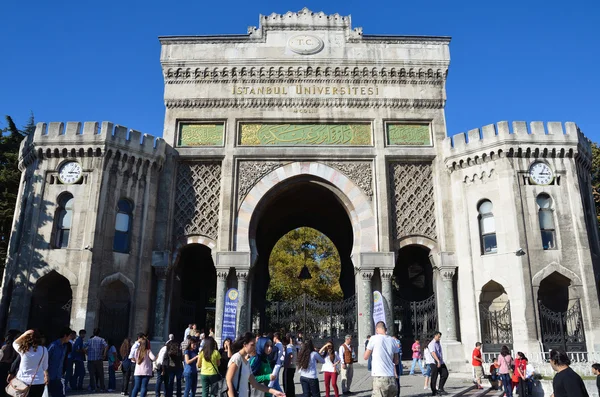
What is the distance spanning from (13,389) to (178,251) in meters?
12.3

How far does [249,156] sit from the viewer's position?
20109 millimetres

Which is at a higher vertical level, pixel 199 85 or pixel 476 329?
pixel 199 85

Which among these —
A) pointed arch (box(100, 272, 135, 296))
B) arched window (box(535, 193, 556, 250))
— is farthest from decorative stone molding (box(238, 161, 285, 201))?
arched window (box(535, 193, 556, 250))

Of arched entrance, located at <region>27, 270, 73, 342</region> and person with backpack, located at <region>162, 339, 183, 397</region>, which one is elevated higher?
arched entrance, located at <region>27, 270, 73, 342</region>

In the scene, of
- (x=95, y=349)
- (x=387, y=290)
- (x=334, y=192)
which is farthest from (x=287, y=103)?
(x=95, y=349)

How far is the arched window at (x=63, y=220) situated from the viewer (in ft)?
57.7

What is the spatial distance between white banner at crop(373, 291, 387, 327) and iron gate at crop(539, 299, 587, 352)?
535 centimetres

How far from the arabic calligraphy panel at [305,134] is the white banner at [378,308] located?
623 centimetres

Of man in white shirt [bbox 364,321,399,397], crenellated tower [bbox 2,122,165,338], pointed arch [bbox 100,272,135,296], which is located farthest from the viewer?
pointed arch [bbox 100,272,135,296]

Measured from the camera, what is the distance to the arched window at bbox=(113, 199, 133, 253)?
59.6 feet

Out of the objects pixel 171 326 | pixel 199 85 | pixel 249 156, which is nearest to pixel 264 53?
pixel 199 85

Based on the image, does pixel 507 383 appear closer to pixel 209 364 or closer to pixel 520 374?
pixel 520 374

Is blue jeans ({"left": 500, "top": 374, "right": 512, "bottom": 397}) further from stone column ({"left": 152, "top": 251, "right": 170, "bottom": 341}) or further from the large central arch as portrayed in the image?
stone column ({"left": 152, "top": 251, "right": 170, "bottom": 341})

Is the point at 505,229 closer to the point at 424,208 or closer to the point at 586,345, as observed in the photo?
the point at 424,208
